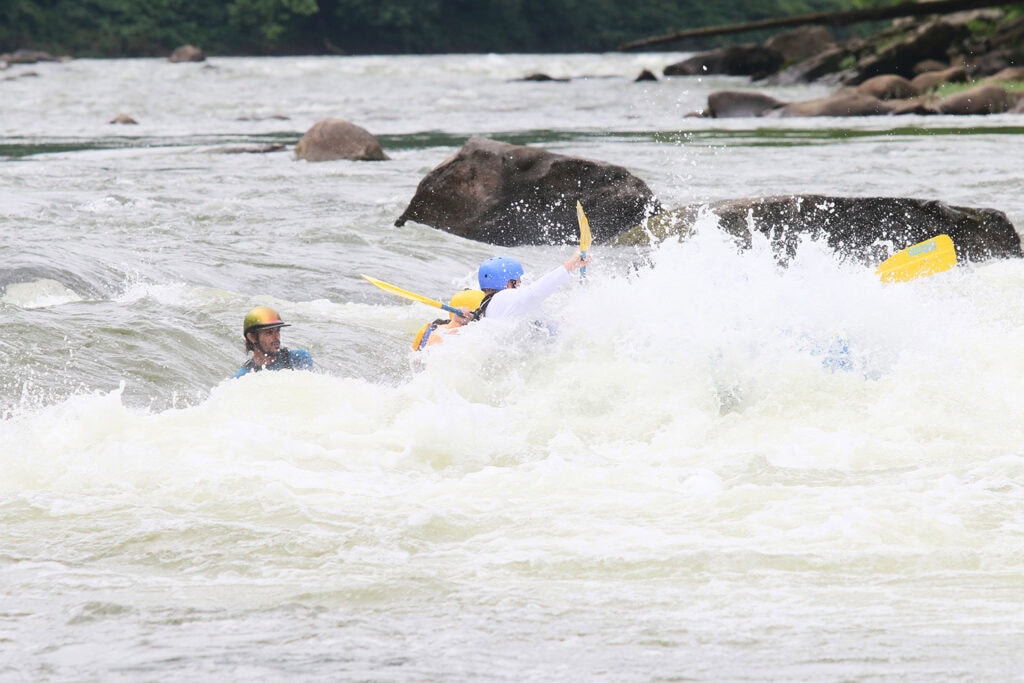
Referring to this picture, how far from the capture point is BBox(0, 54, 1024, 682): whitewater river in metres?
4.47

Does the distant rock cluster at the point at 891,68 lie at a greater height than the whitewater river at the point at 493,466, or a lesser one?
greater

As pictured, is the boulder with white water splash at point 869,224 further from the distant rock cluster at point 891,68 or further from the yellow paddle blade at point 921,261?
the distant rock cluster at point 891,68

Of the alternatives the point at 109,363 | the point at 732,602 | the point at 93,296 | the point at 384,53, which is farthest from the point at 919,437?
the point at 384,53

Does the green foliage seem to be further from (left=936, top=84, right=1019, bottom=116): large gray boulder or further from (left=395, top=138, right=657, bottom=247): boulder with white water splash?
(left=395, top=138, right=657, bottom=247): boulder with white water splash

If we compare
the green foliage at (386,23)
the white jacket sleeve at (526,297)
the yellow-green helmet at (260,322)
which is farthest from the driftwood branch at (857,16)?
the green foliage at (386,23)

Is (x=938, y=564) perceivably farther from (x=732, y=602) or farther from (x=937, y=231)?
(x=937, y=231)

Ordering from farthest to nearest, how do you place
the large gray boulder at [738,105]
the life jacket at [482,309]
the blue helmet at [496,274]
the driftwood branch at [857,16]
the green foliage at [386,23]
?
the green foliage at [386,23]
the large gray boulder at [738,105]
the blue helmet at [496,274]
the life jacket at [482,309]
the driftwood branch at [857,16]

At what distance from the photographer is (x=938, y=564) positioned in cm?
515

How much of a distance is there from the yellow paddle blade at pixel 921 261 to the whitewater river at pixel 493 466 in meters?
0.27

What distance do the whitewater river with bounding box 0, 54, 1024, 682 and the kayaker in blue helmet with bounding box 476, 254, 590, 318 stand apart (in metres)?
0.20

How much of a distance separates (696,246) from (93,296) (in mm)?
4477

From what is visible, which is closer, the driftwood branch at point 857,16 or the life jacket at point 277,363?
the driftwood branch at point 857,16

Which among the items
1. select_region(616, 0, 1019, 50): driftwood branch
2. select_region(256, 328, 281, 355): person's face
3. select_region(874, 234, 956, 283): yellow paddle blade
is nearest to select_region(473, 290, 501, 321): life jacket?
select_region(256, 328, 281, 355): person's face

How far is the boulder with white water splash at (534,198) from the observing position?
13719 millimetres
